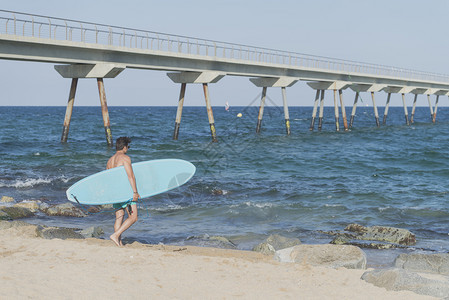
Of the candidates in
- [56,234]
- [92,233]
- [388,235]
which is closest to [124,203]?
[56,234]

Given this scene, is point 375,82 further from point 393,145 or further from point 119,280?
point 119,280

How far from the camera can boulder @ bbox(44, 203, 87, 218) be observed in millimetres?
13797

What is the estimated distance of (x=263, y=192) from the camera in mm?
17844

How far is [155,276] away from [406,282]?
363cm

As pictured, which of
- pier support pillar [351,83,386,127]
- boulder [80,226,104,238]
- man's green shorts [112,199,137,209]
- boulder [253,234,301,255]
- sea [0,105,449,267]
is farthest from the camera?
pier support pillar [351,83,386,127]

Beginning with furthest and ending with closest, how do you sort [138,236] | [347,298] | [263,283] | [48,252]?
[138,236], [48,252], [263,283], [347,298]

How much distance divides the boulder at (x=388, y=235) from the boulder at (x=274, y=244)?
2.09 metres

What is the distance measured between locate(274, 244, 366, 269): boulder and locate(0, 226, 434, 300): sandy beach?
237 millimetres

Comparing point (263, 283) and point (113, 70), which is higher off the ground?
point (113, 70)

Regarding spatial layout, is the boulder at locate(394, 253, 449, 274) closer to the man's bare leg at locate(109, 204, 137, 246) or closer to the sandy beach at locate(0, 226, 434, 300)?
the sandy beach at locate(0, 226, 434, 300)

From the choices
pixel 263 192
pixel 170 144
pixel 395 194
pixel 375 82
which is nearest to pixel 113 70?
pixel 170 144

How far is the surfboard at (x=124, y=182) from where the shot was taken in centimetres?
965

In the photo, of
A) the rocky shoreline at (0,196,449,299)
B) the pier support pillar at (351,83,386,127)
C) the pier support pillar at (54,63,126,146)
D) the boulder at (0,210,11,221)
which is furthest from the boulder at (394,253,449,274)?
the pier support pillar at (351,83,386,127)

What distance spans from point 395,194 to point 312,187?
10.0 ft
